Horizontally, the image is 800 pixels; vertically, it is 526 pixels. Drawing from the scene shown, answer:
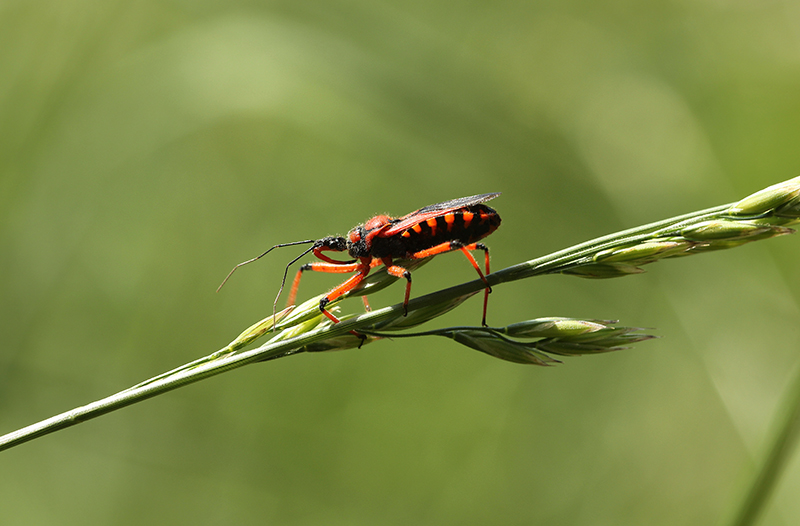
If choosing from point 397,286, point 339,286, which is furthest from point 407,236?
point 397,286

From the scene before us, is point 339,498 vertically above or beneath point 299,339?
beneath

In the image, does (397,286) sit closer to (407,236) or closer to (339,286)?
(407,236)

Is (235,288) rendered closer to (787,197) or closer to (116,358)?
(116,358)

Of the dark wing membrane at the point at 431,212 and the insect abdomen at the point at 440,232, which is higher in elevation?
the dark wing membrane at the point at 431,212

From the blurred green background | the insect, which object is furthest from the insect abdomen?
the blurred green background

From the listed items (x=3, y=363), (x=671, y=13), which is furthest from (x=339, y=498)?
(x=671, y=13)

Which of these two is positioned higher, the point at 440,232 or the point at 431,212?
the point at 431,212

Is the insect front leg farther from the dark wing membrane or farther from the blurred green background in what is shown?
the blurred green background

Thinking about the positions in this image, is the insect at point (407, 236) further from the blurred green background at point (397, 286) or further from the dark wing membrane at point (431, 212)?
the blurred green background at point (397, 286)

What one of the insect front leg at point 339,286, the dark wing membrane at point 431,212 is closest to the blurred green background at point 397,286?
the dark wing membrane at point 431,212
